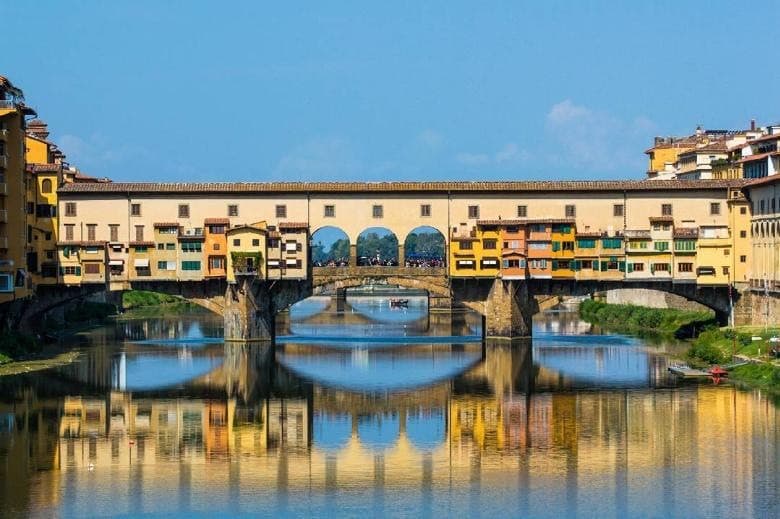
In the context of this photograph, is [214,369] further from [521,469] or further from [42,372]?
[521,469]

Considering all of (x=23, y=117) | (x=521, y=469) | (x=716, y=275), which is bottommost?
(x=521, y=469)

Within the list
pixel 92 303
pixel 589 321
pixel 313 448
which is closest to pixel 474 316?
pixel 589 321

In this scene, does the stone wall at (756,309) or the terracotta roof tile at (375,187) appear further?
the terracotta roof tile at (375,187)

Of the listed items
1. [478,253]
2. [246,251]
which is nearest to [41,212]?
[246,251]

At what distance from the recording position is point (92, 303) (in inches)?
3617

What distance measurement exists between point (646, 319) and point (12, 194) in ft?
115

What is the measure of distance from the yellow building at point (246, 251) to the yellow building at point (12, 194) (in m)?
11.0

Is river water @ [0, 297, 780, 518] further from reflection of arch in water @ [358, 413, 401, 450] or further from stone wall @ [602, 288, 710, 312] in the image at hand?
stone wall @ [602, 288, 710, 312]

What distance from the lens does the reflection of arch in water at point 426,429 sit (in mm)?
42688

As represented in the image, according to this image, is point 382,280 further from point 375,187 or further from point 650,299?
point 650,299

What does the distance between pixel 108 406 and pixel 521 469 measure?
1722 centimetres

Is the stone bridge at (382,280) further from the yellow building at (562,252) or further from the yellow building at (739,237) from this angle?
the yellow building at (739,237)

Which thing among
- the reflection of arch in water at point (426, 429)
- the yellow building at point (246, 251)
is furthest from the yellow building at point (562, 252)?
the reflection of arch in water at point (426, 429)

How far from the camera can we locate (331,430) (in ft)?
149
